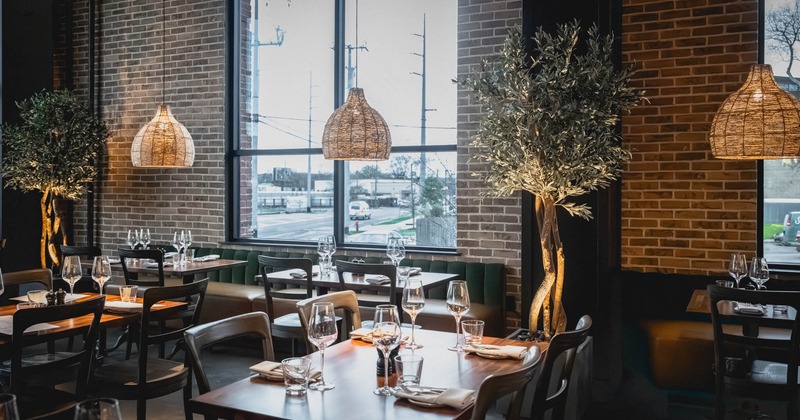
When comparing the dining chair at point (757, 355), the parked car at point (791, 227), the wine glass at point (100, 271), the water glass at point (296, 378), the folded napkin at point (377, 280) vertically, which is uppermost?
the parked car at point (791, 227)

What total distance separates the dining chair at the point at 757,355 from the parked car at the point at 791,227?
1.29 metres

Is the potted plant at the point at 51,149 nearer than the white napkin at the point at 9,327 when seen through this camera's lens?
No

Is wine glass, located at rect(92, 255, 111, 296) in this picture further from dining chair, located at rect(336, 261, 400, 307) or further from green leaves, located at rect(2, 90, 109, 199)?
green leaves, located at rect(2, 90, 109, 199)

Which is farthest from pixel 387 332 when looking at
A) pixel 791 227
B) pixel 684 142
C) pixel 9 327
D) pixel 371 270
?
pixel 791 227

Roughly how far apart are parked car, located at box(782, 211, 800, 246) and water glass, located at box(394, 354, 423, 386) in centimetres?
410

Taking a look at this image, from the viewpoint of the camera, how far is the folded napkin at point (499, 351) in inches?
108

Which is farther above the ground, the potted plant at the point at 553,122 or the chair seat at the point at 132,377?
the potted plant at the point at 553,122

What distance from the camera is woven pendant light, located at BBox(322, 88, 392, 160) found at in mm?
4867

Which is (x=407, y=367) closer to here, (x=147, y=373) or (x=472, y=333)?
(x=472, y=333)

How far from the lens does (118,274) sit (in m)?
7.82

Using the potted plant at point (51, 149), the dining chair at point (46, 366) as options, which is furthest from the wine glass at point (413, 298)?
the potted plant at point (51, 149)

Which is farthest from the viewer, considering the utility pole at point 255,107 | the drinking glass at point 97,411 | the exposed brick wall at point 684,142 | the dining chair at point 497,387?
the utility pole at point 255,107

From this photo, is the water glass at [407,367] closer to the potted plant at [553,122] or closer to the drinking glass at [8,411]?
the drinking glass at [8,411]

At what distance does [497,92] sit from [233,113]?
13.0 ft
